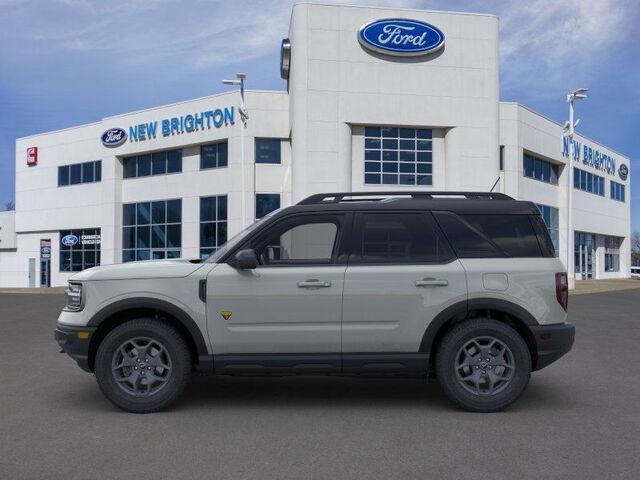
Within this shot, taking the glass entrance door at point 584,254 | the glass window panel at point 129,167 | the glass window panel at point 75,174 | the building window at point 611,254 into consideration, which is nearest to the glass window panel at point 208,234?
A: the glass window panel at point 129,167

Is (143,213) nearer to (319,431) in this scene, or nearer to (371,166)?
(371,166)

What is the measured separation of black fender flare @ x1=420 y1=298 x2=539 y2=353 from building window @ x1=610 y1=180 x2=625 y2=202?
162 feet

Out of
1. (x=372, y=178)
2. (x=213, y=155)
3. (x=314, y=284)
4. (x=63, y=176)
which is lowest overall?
(x=314, y=284)

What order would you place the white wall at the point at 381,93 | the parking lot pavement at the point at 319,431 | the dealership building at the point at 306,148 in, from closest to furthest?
the parking lot pavement at the point at 319,431, the white wall at the point at 381,93, the dealership building at the point at 306,148

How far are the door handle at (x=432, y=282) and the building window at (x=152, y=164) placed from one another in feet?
103

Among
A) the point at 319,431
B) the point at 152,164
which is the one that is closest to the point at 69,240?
the point at 152,164

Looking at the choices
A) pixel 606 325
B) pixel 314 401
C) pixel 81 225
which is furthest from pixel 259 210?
pixel 314 401

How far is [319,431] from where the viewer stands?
5.01m

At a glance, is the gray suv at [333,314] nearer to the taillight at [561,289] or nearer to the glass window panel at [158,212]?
the taillight at [561,289]

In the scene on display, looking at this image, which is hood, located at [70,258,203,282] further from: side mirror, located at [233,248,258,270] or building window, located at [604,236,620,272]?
building window, located at [604,236,620,272]

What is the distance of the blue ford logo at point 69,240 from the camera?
130 ft

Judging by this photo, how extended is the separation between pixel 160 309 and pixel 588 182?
4568cm

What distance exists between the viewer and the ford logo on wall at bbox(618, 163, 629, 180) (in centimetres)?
5125

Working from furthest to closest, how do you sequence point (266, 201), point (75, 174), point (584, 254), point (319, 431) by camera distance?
point (584, 254) < point (75, 174) < point (266, 201) < point (319, 431)
